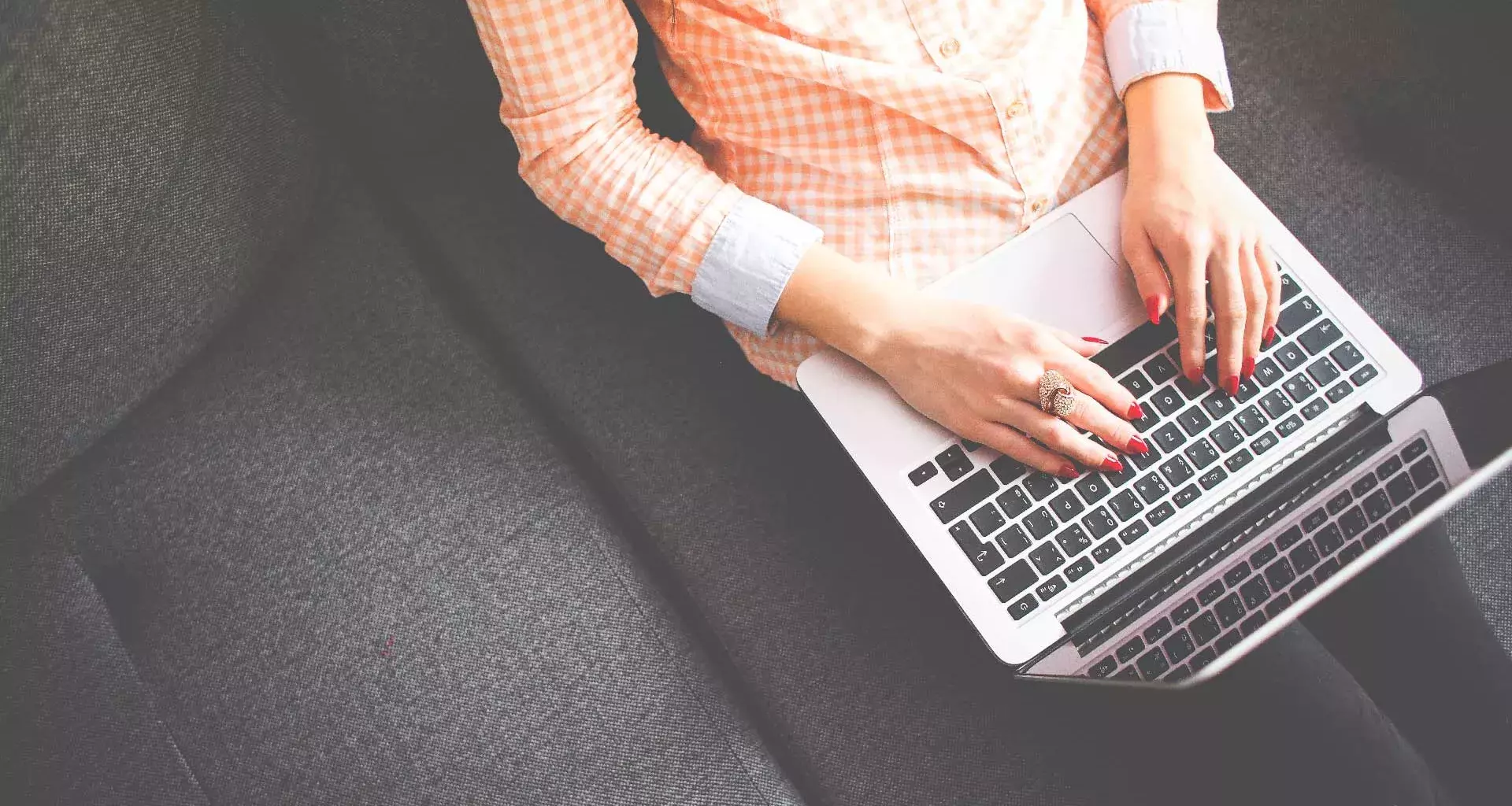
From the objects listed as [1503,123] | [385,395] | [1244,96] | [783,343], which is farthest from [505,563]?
[1503,123]

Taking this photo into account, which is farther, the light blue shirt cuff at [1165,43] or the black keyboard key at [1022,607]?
the light blue shirt cuff at [1165,43]

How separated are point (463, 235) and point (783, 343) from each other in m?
0.43

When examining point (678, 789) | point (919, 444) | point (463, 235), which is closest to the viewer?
point (919, 444)

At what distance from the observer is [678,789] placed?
965 mm

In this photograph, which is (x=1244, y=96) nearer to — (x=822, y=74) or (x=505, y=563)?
(x=822, y=74)

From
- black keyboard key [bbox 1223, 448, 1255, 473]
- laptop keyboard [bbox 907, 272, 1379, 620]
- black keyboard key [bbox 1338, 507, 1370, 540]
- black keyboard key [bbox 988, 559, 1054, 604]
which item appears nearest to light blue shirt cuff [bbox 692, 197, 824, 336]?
laptop keyboard [bbox 907, 272, 1379, 620]

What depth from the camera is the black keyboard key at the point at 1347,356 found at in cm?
85

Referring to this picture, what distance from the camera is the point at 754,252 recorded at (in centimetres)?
88

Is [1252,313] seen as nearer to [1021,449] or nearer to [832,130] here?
[1021,449]

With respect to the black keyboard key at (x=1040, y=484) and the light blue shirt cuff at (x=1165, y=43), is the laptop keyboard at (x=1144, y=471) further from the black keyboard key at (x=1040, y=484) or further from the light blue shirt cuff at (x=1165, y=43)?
the light blue shirt cuff at (x=1165, y=43)

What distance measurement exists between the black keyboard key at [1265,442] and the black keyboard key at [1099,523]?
0.49 feet

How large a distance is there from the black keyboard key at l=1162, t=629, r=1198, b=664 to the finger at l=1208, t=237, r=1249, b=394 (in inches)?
9.1

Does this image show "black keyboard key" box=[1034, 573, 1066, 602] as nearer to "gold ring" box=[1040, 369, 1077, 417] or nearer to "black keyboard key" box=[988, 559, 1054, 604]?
"black keyboard key" box=[988, 559, 1054, 604]

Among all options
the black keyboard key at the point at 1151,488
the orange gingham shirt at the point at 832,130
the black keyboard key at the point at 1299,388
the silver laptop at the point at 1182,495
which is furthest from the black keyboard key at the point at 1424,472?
the orange gingham shirt at the point at 832,130
